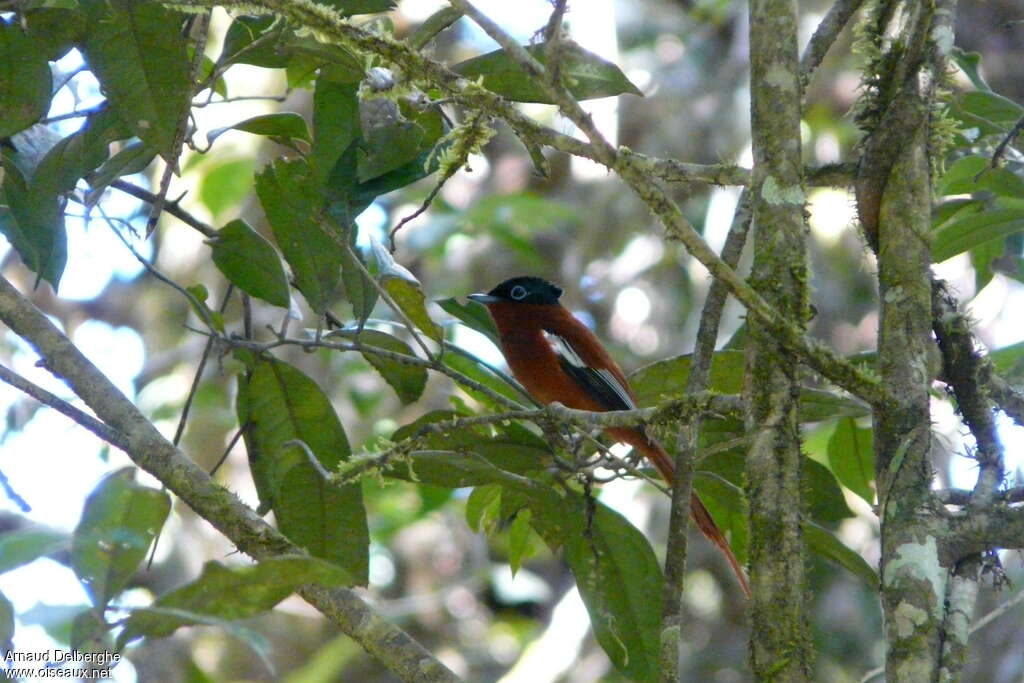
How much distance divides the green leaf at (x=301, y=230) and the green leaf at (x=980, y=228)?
4.65ft

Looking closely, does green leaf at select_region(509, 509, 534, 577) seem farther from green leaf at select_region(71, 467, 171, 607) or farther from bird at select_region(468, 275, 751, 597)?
bird at select_region(468, 275, 751, 597)

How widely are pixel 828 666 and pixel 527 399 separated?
17.9 feet

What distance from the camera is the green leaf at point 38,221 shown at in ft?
8.09

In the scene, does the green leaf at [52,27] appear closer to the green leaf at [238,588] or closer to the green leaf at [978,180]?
the green leaf at [238,588]

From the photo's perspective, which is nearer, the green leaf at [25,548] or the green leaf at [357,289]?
the green leaf at [25,548]

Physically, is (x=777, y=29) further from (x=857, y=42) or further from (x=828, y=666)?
(x=828, y=666)

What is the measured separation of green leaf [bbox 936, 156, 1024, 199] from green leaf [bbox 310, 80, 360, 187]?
1.39m

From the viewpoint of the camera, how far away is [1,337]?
6980 millimetres

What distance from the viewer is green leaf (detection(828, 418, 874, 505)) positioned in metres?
3.00

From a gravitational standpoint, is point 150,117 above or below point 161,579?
below

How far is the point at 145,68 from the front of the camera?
234 cm

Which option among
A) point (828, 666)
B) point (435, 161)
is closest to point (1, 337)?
point (435, 161)

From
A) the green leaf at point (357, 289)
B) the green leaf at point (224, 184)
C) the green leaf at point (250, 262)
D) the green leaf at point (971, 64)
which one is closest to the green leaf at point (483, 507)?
the green leaf at point (357, 289)

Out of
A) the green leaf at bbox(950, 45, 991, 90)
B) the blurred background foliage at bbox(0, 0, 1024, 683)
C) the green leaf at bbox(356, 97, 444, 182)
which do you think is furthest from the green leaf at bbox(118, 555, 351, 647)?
the blurred background foliage at bbox(0, 0, 1024, 683)
